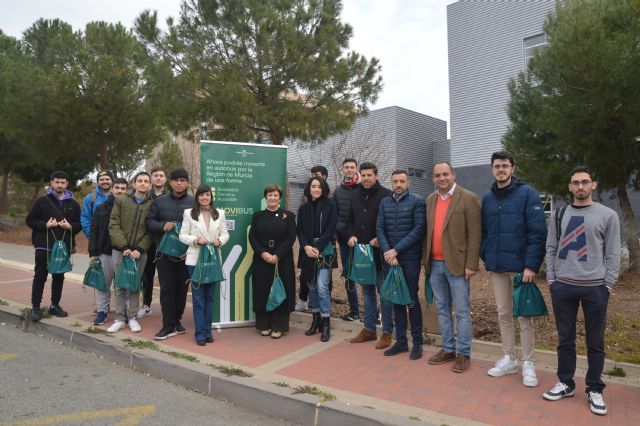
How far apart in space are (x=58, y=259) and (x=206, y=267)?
2.41 meters

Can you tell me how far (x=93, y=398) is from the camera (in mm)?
4195

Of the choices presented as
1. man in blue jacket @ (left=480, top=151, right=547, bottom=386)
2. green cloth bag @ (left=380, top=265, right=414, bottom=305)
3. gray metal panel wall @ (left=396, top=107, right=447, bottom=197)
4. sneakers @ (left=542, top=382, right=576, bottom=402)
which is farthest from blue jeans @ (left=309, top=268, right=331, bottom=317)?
gray metal panel wall @ (left=396, top=107, right=447, bottom=197)

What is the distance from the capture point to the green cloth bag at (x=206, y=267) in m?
5.47

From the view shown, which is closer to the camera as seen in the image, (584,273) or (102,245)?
(584,273)

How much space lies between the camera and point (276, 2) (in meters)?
11.3

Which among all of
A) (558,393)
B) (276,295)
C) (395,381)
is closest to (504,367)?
(558,393)

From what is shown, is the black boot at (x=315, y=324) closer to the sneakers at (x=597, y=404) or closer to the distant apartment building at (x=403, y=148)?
the sneakers at (x=597, y=404)

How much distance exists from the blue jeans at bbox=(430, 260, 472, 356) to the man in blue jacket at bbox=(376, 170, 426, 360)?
231mm

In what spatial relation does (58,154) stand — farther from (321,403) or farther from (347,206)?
(321,403)

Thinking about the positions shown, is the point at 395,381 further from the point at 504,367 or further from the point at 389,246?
the point at 389,246

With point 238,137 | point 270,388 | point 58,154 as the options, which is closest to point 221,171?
point 270,388

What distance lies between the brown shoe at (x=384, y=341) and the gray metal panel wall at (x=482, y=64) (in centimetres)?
1778

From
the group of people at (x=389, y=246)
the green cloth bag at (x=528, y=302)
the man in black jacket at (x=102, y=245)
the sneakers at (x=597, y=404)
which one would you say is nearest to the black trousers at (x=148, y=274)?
the group of people at (x=389, y=246)

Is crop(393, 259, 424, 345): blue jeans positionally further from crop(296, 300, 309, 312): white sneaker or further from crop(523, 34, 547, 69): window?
crop(523, 34, 547, 69): window
